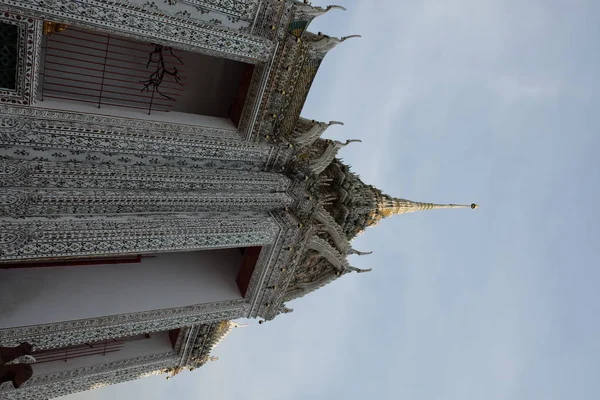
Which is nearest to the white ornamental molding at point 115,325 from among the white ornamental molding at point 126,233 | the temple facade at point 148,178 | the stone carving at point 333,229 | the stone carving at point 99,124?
the temple facade at point 148,178

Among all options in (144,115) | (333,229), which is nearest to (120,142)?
(144,115)

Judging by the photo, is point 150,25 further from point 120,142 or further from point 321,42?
point 321,42

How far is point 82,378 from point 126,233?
3.88 metres

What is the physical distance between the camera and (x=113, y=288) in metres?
6.92

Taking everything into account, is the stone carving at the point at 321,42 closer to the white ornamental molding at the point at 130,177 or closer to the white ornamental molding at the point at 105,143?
the white ornamental molding at the point at 105,143

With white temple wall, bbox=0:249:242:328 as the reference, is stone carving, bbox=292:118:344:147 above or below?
above

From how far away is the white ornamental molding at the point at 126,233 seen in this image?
5020 millimetres

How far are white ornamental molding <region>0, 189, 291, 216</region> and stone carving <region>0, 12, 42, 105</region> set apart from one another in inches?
43.4

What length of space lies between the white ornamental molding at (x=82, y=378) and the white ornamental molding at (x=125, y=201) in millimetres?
3728

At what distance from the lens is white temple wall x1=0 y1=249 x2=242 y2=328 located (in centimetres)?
604

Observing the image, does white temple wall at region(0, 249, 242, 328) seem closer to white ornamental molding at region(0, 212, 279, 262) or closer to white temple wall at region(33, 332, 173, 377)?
white ornamental molding at region(0, 212, 279, 262)

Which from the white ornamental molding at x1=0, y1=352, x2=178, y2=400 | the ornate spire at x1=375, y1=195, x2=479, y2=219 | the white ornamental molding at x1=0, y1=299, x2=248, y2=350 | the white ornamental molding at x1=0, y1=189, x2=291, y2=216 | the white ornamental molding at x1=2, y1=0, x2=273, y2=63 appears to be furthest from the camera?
the ornate spire at x1=375, y1=195, x2=479, y2=219

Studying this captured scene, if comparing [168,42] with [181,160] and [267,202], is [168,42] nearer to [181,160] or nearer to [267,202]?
[181,160]

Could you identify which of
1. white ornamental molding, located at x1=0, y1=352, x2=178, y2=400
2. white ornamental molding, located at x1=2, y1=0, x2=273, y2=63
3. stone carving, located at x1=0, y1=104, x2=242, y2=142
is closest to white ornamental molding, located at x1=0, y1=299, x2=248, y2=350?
white ornamental molding, located at x1=0, y1=352, x2=178, y2=400
